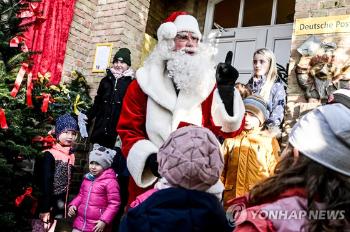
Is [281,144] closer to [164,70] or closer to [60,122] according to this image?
[164,70]

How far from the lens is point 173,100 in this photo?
2162 mm

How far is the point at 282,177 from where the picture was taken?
46.3 inches

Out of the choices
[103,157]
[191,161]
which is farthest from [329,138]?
[103,157]

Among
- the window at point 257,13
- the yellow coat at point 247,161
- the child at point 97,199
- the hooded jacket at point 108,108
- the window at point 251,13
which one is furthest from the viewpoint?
the window at point 257,13

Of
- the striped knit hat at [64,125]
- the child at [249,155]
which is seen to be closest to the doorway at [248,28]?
the child at [249,155]

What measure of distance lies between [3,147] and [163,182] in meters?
1.85

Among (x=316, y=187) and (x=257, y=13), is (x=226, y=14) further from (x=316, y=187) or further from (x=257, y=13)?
(x=316, y=187)

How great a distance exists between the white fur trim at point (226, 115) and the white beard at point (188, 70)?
0.13 m

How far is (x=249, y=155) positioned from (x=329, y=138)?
5.65 ft

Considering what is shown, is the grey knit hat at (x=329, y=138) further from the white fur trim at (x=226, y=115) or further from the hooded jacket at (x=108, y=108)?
the hooded jacket at (x=108, y=108)

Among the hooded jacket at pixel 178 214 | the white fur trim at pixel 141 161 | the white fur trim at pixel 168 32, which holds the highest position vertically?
the white fur trim at pixel 168 32

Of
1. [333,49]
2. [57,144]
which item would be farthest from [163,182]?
[333,49]

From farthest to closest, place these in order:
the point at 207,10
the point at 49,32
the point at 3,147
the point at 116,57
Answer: the point at 207,10
the point at 49,32
the point at 116,57
the point at 3,147

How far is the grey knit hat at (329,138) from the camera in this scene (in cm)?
110
